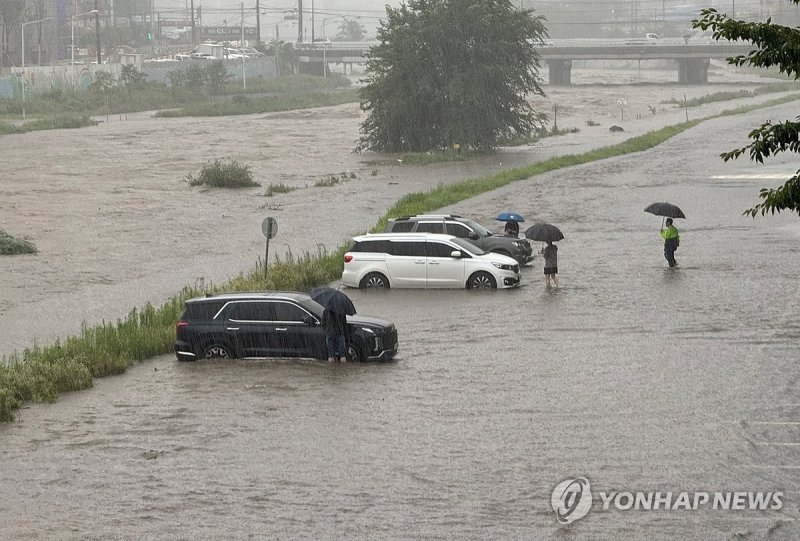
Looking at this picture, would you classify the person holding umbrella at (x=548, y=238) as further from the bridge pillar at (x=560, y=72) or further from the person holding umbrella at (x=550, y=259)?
the bridge pillar at (x=560, y=72)

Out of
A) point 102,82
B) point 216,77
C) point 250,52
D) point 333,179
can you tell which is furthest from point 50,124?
point 250,52

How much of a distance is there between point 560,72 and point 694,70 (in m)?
16.6

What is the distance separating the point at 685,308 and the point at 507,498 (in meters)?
14.5

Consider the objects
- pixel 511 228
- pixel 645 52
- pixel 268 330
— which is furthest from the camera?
pixel 645 52

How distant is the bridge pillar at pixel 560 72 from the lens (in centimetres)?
15688

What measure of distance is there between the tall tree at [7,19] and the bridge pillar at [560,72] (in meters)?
63.0

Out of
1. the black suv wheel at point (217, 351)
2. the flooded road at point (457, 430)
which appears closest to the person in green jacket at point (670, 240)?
the flooded road at point (457, 430)

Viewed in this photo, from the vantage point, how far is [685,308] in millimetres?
29703

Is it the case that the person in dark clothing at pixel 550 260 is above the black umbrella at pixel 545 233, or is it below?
below

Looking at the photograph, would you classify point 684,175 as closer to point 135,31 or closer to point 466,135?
point 466,135

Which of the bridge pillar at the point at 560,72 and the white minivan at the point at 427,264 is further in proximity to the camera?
the bridge pillar at the point at 560,72

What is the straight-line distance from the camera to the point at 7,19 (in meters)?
136

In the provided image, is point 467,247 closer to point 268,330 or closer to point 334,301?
point 268,330

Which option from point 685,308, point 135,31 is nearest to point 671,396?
point 685,308
